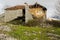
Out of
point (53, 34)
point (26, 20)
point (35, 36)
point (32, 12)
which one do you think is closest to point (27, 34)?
point (35, 36)

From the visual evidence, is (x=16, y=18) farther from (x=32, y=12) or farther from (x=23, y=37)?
(x=23, y=37)

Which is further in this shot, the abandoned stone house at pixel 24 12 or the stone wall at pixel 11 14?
the stone wall at pixel 11 14

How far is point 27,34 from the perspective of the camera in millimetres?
32625

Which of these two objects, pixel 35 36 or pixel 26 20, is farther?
pixel 26 20

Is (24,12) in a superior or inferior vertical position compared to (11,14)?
superior

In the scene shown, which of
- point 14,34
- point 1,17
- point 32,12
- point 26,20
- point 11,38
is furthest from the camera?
point 1,17

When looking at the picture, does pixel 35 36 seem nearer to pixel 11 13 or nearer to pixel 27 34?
pixel 27 34

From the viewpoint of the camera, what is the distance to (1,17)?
58.5 metres

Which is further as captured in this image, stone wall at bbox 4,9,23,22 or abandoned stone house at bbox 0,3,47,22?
stone wall at bbox 4,9,23,22

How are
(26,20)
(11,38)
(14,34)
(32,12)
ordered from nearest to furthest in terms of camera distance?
(11,38), (14,34), (26,20), (32,12)

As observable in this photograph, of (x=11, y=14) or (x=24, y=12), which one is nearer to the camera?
(x=24, y=12)

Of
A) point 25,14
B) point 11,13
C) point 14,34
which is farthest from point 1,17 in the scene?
point 14,34

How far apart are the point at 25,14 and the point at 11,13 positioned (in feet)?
16.9

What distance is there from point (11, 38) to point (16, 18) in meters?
24.0
